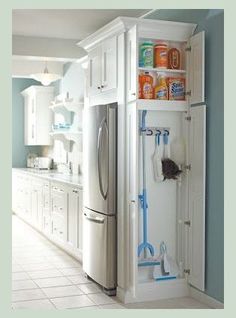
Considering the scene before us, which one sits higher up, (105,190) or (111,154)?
(111,154)

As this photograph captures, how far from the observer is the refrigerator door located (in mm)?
4328

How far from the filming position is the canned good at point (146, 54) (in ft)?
13.5

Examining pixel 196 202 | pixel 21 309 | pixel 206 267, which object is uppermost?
pixel 196 202

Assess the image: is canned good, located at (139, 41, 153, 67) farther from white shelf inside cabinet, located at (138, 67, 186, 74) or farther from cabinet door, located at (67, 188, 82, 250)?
cabinet door, located at (67, 188, 82, 250)

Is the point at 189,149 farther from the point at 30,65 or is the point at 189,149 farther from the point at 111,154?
the point at 30,65

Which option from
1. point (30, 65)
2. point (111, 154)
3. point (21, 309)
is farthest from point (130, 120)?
point (30, 65)

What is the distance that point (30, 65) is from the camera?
7.91m

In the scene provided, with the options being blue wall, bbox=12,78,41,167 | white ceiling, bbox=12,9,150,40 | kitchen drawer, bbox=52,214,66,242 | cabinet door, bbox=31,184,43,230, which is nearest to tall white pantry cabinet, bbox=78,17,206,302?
white ceiling, bbox=12,9,150,40

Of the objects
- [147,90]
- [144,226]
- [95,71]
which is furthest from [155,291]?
[95,71]

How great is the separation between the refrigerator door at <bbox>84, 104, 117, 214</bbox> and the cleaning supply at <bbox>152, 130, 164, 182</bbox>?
0.35 m

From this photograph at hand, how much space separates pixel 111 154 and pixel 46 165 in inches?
176

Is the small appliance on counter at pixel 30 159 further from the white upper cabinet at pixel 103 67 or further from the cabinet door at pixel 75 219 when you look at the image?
the white upper cabinet at pixel 103 67

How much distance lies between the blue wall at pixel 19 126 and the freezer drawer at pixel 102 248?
5117mm

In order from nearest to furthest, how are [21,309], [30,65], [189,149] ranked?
1. [21,309]
2. [189,149]
3. [30,65]
